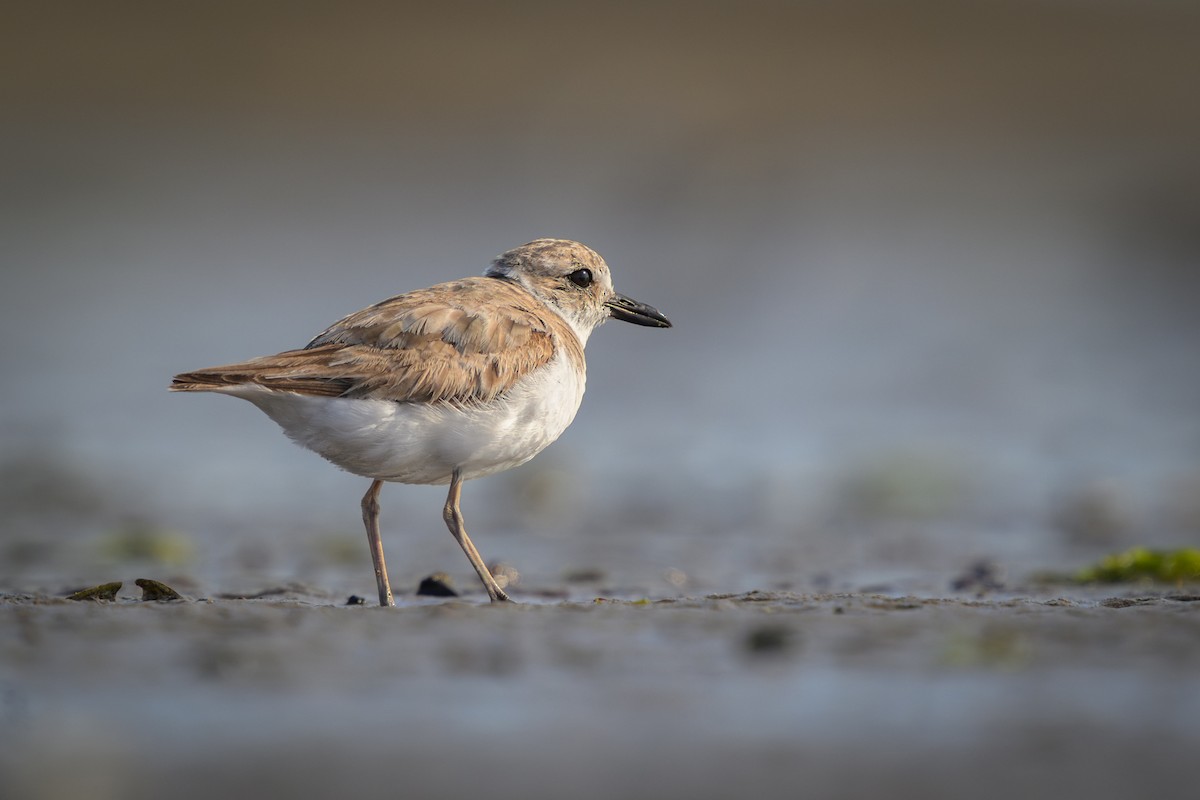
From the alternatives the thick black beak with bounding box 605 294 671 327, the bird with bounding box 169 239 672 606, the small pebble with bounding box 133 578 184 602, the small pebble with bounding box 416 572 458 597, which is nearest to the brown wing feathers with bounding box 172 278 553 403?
the bird with bounding box 169 239 672 606

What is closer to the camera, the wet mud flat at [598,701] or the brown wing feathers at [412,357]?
the wet mud flat at [598,701]

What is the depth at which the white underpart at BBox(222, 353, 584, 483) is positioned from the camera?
4699 millimetres

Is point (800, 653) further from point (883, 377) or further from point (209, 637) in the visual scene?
point (883, 377)

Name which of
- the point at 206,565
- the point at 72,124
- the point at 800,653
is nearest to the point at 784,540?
the point at 206,565

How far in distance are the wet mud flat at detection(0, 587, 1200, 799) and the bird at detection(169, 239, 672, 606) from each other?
2.59ft

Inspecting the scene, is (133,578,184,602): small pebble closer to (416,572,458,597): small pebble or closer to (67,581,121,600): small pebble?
(67,581,121,600): small pebble

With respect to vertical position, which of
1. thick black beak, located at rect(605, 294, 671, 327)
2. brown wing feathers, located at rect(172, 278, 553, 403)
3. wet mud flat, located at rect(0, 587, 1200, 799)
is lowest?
wet mud flat, located at rect(0, 587, 1200, 799)

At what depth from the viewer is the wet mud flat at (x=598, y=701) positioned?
265cm

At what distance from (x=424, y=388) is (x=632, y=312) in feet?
5.85

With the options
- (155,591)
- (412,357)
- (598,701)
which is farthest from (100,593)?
(598,701)

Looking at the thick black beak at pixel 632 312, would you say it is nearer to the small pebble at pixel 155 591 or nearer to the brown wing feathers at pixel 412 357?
the brown wing feathers at pixel 412 357

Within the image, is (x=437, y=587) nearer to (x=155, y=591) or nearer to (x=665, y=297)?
(x=155, y=591)

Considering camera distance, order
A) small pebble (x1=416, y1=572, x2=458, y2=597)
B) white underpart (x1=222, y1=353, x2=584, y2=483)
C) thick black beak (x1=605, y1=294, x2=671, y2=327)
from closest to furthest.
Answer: white underpart (x1=222, y1=353, x2=584, y2=483)
small pebble (x1=416, y1=572, x2=458, y2=597)
thick black beak (x1=605, y1=294, x2=671, y2=327)

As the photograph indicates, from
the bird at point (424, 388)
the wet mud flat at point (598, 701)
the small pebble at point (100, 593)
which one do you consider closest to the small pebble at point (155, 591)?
the small pebble at point (100, 593)
